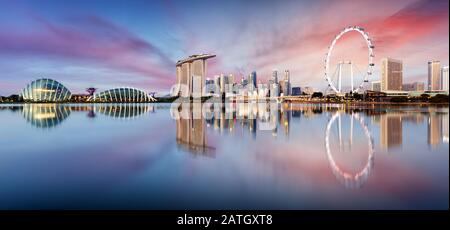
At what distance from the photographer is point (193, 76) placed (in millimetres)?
71875

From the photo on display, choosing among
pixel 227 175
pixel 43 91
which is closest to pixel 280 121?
pixel 227 175

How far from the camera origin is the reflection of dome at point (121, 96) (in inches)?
3787

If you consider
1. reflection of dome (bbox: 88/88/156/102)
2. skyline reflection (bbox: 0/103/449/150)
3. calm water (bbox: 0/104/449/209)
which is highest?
reflection of dome (bbox: 88/88/156/102)

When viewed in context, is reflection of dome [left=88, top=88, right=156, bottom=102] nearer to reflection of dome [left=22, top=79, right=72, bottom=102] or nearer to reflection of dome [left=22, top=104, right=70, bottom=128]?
reflection of dome [left=22, top=79, right=72, bottom=102]

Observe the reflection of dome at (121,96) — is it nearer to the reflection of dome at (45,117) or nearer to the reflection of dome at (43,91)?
the reflection of dome at (43,91)

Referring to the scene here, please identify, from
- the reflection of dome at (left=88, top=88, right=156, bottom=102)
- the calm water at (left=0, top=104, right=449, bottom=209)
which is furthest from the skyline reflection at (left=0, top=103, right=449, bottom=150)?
the reflection of dome at (left=88, top=88, right=156, bottom=102)

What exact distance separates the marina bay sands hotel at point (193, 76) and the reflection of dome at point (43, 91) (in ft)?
134

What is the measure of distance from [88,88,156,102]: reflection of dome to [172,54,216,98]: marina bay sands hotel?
28.8m

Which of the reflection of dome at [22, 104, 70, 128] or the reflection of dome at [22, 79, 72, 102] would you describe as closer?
the reflection of dome at [22, 104, 70, 128]

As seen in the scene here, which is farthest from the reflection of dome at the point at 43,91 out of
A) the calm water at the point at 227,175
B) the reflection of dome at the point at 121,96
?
the calm water at the point at 227,175

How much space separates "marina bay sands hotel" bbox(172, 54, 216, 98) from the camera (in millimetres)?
68562
